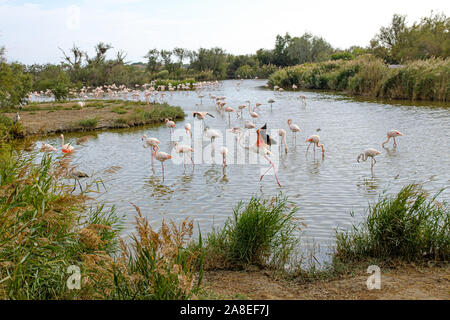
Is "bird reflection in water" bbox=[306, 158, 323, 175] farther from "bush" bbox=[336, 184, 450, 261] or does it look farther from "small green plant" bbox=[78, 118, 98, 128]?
"small green plant" bbox=[78, 118, 98, 128]

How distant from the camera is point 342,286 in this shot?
3656mm

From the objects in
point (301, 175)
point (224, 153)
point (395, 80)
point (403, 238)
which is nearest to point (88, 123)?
point (224, 153)

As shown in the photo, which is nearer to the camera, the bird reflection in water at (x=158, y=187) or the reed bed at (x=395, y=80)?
the bird reflection in water at (x=158, y=187)

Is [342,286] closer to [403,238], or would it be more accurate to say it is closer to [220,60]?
[403,238]

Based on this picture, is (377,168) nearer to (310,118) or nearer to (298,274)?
(298,274)

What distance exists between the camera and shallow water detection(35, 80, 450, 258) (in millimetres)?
6730

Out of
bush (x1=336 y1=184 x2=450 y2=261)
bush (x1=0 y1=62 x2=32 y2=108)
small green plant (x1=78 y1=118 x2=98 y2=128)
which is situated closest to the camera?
bush (x1=336 y1=184 x2=450 y2=261)

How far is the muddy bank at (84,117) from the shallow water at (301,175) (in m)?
1.11

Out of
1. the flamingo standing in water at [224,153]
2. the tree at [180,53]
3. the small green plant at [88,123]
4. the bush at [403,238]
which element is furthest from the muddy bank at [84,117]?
the tree at [180,53]

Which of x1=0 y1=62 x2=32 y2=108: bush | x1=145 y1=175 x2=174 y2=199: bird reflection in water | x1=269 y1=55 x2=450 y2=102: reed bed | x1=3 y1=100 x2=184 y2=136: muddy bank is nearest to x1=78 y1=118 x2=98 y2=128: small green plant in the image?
x1=3 y1=100 x2=184 y2=136: muddy bank

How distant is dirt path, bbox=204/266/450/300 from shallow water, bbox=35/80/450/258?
153cm

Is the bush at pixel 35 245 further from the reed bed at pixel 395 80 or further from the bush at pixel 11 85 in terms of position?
the reed bed at pixel 395 80

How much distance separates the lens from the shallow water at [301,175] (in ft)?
22.1

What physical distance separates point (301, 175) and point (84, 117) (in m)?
12.4
